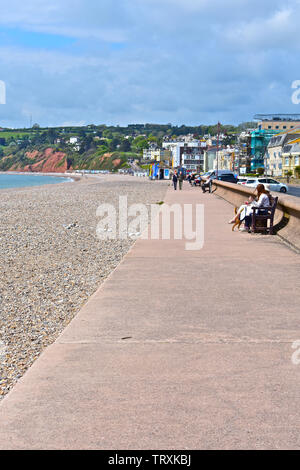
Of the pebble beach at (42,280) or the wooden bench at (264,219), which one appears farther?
the wooden bench at (264,219)

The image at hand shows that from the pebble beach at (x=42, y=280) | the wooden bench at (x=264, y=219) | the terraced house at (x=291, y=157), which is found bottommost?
the pebble beach at (x=42, y=280)

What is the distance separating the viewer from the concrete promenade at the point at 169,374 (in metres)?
3.62

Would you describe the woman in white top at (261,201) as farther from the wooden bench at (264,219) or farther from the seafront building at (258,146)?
the seafront building at (258,146)

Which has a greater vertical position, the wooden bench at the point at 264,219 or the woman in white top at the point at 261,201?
the woman in white top at the point at 261,201

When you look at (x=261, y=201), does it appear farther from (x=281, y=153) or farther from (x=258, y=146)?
(x=258, y=146)

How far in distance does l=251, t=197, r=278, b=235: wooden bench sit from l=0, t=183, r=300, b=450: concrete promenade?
573 cm

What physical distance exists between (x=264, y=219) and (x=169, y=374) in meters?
10.1

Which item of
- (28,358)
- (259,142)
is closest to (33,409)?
(28,358)

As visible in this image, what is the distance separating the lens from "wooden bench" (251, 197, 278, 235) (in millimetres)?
13892

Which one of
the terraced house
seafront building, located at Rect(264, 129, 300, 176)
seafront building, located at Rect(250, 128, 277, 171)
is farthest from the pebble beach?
seafront building, located at Rect(250, 128, 277, 171)

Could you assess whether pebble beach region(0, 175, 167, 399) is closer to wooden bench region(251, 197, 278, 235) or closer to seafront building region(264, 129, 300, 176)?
wooden bench region(251, 197, 278, 235)

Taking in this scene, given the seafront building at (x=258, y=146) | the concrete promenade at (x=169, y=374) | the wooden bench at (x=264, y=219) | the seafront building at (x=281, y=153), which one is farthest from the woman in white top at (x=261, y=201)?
the seafront building at (x=258, y=146)

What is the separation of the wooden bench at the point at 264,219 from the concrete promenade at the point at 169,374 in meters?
5.73

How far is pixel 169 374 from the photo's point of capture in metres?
4.66
